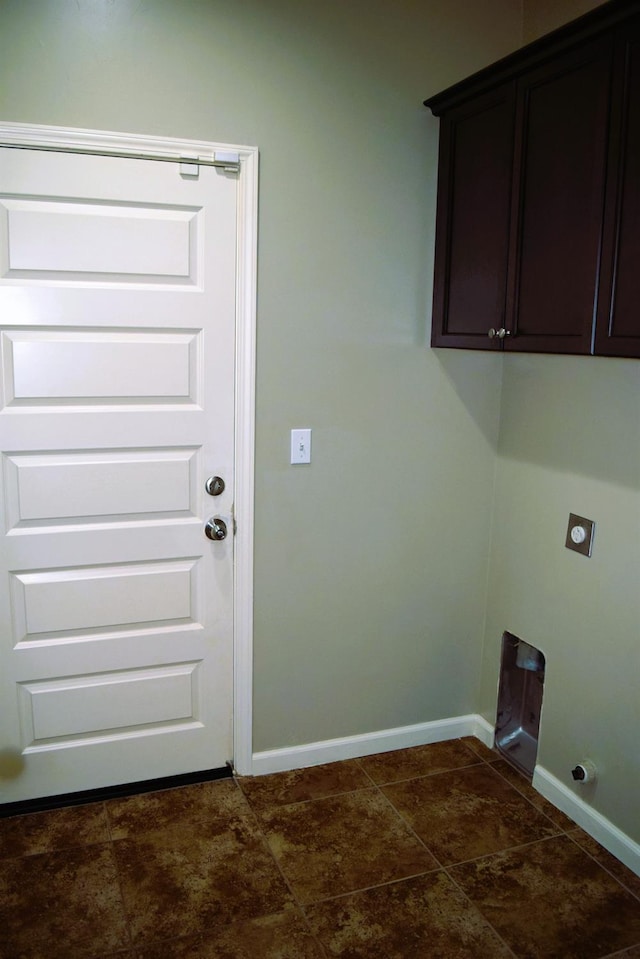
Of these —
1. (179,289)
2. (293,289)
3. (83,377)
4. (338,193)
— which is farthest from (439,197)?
(83,377)

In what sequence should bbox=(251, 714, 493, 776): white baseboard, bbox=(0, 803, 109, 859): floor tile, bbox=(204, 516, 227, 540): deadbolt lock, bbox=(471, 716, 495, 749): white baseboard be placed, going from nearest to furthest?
bbox=(0, 803, 109, 859): floor tile < bbox=(204, 516, 227, 540): deadbolt lock < bbox=(251, 714, 493, 776): white baseboard < bbox=(471, 716, 495, 749): white baseboard

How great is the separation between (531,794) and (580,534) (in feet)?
3.06

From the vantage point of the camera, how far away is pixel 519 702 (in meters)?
3.00

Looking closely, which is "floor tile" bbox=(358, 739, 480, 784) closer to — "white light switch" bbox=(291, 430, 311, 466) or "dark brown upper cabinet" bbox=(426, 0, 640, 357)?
"white light switch" bbox=(291, 430, 311, 466)

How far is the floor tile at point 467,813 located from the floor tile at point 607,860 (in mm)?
79

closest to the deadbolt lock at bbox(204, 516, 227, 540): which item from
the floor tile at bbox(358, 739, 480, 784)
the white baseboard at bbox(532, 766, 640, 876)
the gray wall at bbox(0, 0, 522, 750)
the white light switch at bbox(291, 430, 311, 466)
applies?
the gray wall at bbox(0, 0, 522, 750)

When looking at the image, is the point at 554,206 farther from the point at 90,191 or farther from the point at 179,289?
the point at 90,191

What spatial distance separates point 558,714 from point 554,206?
1603 millimetres

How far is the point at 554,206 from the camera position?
220cm

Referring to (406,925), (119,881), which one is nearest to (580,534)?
(406,925)

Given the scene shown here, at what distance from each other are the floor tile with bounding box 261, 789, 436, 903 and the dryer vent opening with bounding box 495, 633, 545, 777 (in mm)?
568

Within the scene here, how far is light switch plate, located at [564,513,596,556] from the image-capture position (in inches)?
99.1

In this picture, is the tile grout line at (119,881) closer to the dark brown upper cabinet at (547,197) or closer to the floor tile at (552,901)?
the floor tile at (552,901)

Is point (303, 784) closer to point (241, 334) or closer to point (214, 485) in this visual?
point (214, 485)
